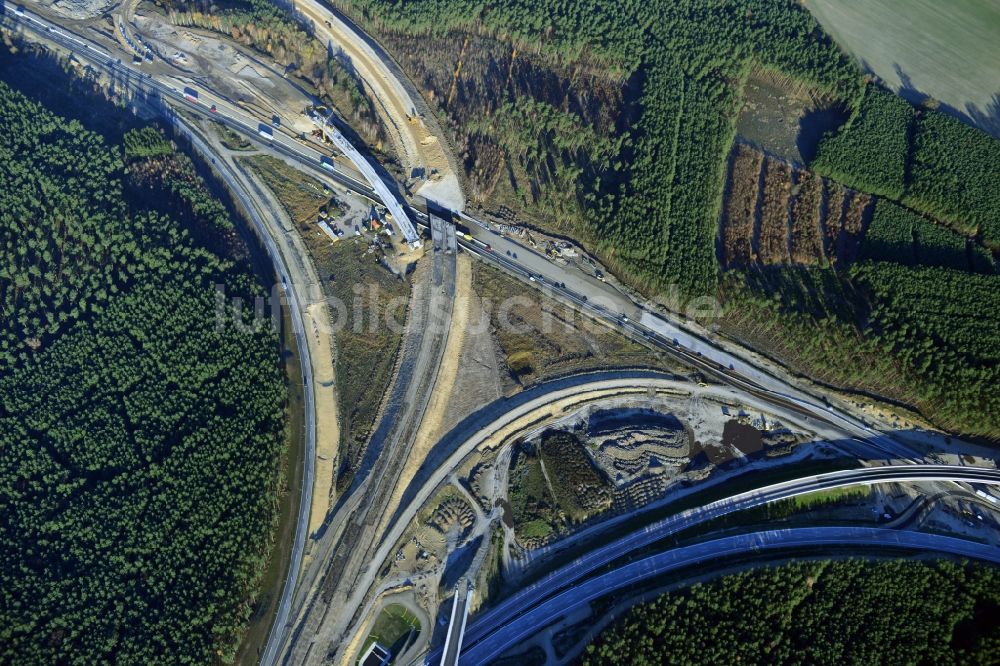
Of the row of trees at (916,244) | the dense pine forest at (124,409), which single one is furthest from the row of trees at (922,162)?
the dense pine forest at (124,409)

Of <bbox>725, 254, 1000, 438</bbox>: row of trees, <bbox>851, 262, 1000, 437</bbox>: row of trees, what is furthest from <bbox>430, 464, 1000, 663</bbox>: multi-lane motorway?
<bbox>851, 262, 1000, 437</bbox>: row of trees

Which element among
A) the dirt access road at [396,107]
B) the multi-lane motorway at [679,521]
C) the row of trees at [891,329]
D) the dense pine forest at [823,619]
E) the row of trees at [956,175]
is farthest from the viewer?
the dirt access road at [396,107]

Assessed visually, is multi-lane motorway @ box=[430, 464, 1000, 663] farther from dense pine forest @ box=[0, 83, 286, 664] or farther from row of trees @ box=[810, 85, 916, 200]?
row of trees @ box=[810, 85, 916, 200]

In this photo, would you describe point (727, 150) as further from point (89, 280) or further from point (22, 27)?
point (22, 27)

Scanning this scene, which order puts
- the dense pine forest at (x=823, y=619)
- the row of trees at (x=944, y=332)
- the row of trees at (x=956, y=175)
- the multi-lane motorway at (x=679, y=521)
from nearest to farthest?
the dense pine forest at (x=823, y=619) < the multi-lane motorway at (x=679, y=521) < the row of trees at (x=944, y=332) < the row of trees at (x=956, y=175)

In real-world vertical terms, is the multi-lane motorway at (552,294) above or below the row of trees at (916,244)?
below

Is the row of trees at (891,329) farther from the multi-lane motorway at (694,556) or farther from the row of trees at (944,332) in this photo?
the multi-lane motorway at (694,556)

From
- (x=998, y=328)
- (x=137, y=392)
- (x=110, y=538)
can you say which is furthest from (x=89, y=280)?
(x=998, y=328)

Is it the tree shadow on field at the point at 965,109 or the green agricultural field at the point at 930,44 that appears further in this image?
the green agricultural field at the point at 930,44
